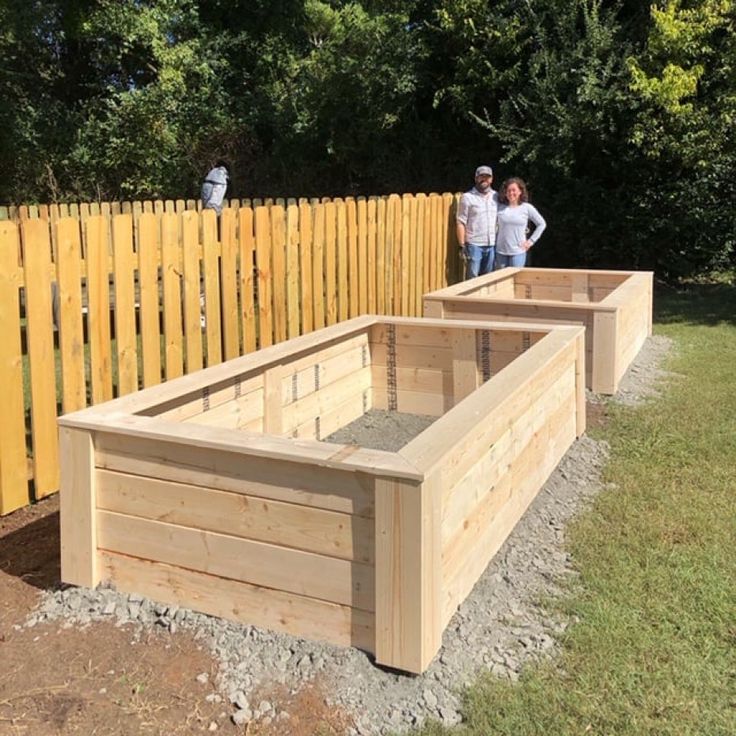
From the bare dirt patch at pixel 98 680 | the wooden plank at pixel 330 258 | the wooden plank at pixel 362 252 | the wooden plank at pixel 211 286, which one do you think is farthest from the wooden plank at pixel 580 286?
the bare dirt patch at pixel 98 680

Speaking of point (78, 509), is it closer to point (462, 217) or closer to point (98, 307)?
point (98, 307)

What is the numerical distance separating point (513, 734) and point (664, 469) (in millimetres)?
2812

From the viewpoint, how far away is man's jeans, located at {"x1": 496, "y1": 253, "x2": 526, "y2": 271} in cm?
1030

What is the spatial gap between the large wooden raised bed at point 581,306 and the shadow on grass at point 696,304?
1.76 metres

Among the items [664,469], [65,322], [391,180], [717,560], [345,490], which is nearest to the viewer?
[345,490]

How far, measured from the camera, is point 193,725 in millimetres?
2742

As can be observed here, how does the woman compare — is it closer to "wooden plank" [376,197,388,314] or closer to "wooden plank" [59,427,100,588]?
"wooden plank" [376,197,388,314]

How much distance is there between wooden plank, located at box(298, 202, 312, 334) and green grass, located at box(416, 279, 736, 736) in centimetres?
281

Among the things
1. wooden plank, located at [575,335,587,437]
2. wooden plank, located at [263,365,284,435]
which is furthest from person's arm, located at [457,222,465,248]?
wooden plank, located at [263,365,284,435]

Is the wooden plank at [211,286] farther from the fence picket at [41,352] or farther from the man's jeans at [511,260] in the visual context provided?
the man's jeans at [511,260]

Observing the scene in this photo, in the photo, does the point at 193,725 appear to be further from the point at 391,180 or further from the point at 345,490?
the point at 391,180

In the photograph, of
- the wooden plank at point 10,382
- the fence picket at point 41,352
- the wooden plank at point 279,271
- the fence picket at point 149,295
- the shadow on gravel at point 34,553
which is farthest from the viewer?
the wooden plank at point 279,271

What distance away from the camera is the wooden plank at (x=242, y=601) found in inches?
120

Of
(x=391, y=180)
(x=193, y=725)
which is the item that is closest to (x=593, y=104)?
(x=391, y=180)
